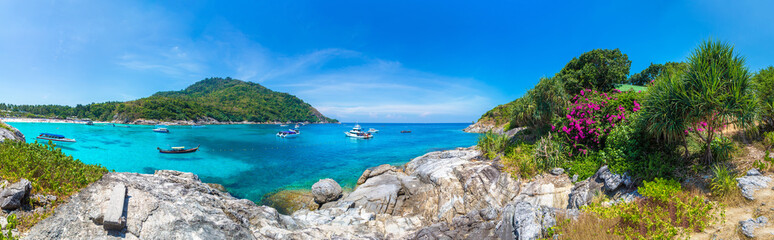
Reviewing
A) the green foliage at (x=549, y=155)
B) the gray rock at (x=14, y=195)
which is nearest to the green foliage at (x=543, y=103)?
the green foliage at (x=549, y=155)

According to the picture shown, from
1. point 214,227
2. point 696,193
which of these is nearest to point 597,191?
point 696,193

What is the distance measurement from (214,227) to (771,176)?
1435cm

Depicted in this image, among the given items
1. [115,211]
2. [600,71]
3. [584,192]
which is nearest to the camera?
[115,211]

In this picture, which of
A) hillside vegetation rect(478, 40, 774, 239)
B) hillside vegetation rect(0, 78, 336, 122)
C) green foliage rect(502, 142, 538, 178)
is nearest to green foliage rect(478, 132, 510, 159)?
green foliage rect(502, 142, 538, 178)

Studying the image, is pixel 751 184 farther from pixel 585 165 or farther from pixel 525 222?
pixel 525 222

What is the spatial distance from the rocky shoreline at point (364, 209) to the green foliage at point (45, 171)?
0.86 ft

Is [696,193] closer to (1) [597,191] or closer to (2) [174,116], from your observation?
(1) [597,191]

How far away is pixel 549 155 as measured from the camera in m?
11.3

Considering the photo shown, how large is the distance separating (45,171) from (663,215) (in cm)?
1424

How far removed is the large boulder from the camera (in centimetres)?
564

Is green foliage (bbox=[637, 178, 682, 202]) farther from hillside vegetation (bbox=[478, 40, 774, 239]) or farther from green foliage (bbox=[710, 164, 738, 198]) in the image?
green foliage (bbox=[710, 164, 738, 198])

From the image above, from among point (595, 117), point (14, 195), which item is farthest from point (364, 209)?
point (595, 117)

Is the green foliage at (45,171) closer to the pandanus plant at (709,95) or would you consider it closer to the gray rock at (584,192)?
the gray rock at (584,192)

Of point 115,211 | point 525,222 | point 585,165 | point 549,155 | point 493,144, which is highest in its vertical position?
point 493,144
